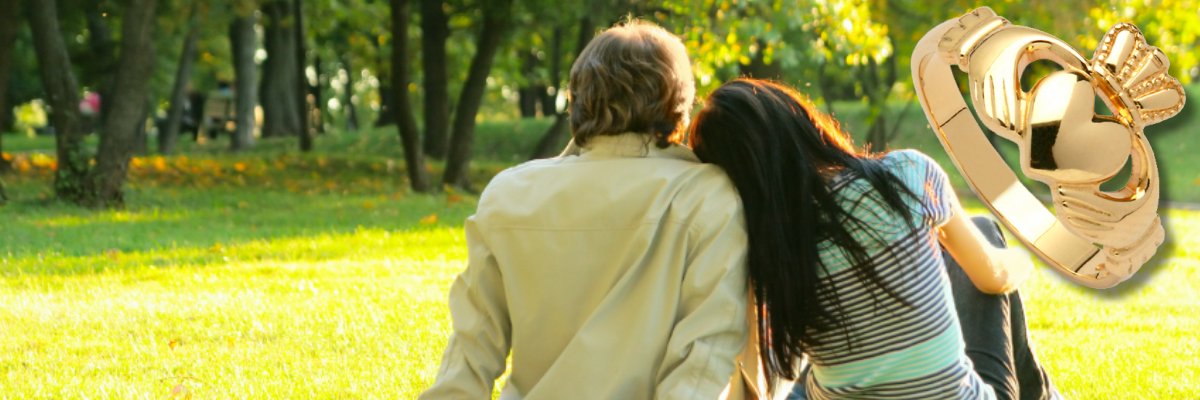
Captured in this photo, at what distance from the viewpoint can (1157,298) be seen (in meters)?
9.14

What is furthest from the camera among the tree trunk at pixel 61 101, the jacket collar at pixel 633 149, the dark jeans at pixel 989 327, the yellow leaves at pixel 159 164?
the yellow leaves at pixel 159 164

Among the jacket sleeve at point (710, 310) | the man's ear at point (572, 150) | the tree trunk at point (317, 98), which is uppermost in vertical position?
the man's ear at point (572, 150)

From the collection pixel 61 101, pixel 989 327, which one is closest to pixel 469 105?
pixel 61 101

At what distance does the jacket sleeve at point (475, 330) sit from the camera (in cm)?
324

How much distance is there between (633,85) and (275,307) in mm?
5118

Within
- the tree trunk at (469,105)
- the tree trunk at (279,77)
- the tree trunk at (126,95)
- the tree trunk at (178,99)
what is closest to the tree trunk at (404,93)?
the tree trunk at (469,105)

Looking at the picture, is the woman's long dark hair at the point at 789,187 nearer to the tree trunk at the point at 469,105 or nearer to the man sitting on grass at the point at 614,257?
the man sitting on grass at the point at 614,257

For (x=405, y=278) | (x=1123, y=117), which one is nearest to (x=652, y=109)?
(x=1123, y=117)

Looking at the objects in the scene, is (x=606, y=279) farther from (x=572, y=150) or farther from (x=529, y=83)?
(x=529, y=83)

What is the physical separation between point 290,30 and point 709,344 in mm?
25998

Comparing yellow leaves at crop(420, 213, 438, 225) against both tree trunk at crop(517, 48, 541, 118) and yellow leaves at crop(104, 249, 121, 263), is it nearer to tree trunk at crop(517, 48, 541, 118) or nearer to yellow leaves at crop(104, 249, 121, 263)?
yellow leaves at crop(104, 249, 121, 263)

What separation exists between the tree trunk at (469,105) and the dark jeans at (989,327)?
14.9m

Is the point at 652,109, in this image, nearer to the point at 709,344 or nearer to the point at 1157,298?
the point at 709,344

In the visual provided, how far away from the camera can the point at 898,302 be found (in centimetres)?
305
